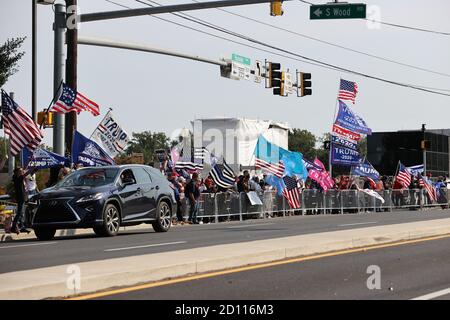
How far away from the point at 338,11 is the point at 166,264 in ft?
46.2

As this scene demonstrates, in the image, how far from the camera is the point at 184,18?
108 ft

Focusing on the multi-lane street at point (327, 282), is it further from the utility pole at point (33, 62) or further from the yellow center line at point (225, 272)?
the utility pole at point (33, 62)

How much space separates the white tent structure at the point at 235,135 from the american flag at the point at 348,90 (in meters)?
17.1

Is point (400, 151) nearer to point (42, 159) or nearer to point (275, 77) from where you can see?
point (275, 77)

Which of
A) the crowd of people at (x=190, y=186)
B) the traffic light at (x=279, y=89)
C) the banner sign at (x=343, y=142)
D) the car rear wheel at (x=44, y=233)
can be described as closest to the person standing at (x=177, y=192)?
the crowd of people at (x=190, y=186)

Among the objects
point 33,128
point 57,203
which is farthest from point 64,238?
point 33,128

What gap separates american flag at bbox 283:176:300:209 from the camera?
34.3 metres

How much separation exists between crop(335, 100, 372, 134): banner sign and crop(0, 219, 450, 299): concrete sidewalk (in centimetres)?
2127

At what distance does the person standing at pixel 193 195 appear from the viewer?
27.8m

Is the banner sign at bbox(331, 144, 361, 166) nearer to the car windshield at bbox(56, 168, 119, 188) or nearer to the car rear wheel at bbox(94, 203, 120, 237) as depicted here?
the car windshield at bbox(56, 168, 119, 188)

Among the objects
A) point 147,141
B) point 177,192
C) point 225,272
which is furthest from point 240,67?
point 147,141

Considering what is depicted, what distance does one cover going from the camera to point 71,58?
26.1m
